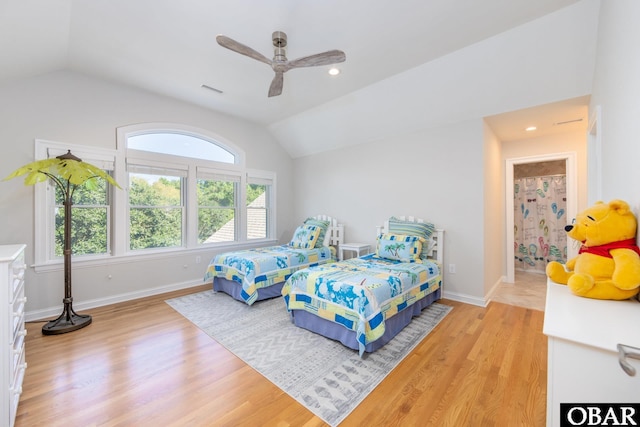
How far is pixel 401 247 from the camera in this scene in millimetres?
3525

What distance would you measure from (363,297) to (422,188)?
238 cm

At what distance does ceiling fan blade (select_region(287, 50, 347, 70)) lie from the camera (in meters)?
2.18

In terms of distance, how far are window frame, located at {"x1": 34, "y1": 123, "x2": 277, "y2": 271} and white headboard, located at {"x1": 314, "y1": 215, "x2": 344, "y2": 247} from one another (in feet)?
4.74

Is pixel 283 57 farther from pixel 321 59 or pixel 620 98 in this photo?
pixel 620 98

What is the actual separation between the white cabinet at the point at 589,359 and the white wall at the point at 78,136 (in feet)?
14.6

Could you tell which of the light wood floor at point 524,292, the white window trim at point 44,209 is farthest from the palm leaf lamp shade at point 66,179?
the light wood floor at point 524,292

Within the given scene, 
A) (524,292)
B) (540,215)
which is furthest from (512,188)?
(524,292)

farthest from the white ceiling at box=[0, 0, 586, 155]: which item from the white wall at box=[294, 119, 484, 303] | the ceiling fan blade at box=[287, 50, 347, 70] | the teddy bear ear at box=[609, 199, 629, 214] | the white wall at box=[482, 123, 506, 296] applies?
the teddy bear ear at box=[609, 199, 629, 214]

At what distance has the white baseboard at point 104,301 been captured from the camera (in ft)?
9.85

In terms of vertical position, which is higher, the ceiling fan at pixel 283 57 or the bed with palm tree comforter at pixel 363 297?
the ceiling fan at pixel 283 57

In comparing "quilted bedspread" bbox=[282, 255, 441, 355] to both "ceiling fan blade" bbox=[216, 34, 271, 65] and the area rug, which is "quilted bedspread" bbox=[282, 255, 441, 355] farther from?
"ceiling fan blade" bbox=[216, 34, 271, 65]

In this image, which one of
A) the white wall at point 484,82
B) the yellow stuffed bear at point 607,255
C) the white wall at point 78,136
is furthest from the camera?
the white wall at point 78,136

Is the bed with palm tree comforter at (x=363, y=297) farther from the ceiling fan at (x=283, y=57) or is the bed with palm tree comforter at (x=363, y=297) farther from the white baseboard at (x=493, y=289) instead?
the ceiling fan at (x=283, y=57)

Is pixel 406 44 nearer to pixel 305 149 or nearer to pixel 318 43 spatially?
pixel 318 43
